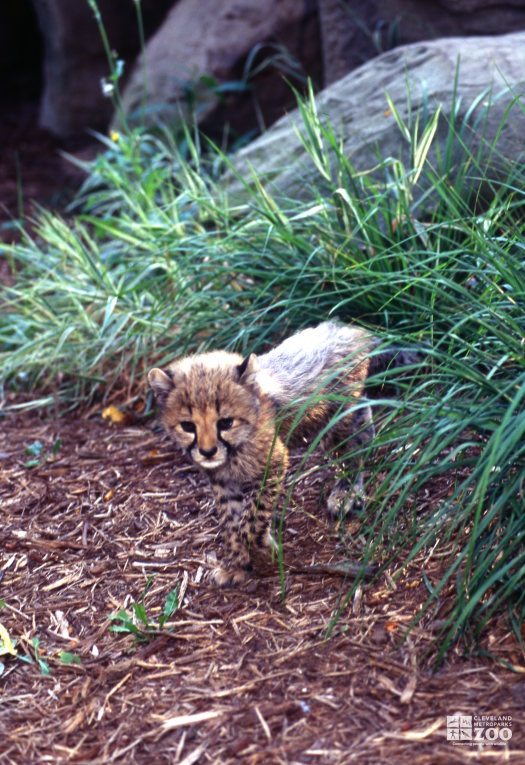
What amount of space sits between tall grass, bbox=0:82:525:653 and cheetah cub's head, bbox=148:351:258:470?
545mm

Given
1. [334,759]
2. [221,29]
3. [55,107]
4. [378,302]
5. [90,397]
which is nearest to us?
[334,759]

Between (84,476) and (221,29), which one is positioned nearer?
(84,476)

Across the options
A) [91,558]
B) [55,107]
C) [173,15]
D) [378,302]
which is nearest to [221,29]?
[173,15]

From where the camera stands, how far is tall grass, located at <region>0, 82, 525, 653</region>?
3.21 m

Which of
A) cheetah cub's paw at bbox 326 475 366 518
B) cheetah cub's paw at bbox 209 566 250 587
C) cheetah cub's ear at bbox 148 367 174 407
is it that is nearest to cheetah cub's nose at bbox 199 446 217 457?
cheetah cub's ear at bbox 148 367 174 407

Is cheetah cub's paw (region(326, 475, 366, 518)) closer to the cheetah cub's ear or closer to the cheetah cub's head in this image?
the cheetah cub's head

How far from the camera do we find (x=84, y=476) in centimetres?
483

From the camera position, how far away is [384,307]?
4.39 m

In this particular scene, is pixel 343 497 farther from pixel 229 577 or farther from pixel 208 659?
pixel 208 659

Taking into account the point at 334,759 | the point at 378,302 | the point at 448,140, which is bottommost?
the point at 334,759

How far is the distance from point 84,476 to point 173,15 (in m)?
6.24

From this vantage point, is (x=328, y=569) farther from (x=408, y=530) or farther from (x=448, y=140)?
(x=448, y=140)

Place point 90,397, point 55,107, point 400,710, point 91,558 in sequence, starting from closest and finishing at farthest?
point 400,710 < point 91,558 < point 90,397 < point 55,107

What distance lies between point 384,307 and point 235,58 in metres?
5.22
